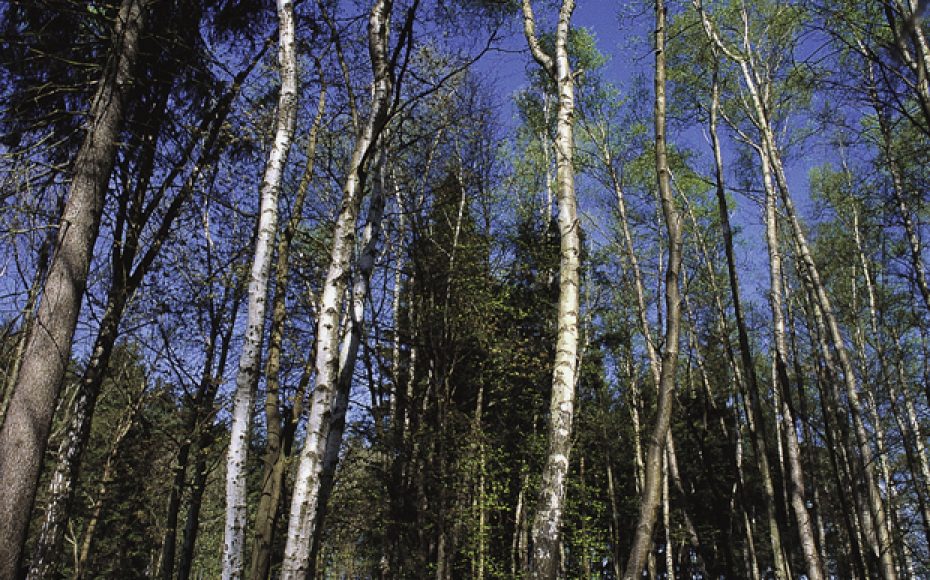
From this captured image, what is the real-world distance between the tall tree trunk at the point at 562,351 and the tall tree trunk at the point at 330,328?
1753mm

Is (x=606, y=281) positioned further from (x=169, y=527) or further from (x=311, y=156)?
(x=169, y=527)

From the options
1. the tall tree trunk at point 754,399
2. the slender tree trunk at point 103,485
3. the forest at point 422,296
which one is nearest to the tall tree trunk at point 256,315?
the forest at point 422,296

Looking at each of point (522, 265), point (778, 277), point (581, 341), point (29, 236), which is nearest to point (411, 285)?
point (522, 265)

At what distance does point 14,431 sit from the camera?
4578 millimetres

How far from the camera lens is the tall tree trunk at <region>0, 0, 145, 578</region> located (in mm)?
4480

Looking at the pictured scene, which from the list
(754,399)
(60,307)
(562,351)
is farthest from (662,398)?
(60,307)

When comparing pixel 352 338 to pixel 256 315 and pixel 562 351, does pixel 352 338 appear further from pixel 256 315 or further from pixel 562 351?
pixel 562 351

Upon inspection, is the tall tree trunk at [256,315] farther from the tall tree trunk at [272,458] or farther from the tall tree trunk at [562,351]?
the tall tree trunk at [562,351]

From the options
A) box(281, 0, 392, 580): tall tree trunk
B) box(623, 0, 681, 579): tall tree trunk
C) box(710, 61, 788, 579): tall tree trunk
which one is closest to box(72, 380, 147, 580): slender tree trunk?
box(281, 0, 392, 580): tall tree trunk

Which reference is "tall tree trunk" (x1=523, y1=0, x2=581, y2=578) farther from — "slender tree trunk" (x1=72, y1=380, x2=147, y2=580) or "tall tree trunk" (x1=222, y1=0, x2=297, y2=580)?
"slender tree trunk" (x1=72, y1=380, x2=147, y2=580)

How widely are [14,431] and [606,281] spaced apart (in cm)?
1388

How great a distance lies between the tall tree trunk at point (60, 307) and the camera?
4.48 m

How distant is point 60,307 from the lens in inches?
197

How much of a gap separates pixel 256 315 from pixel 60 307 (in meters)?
1.63
